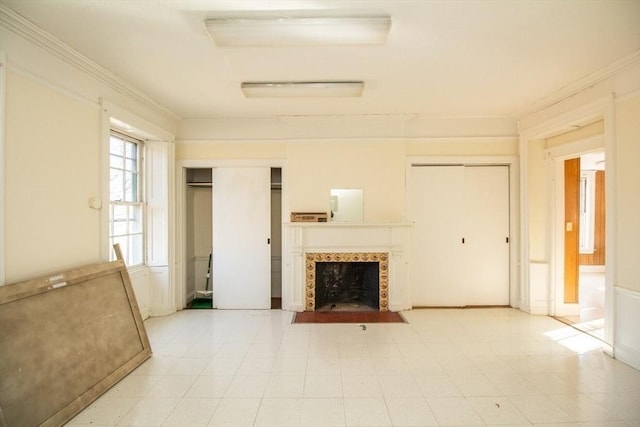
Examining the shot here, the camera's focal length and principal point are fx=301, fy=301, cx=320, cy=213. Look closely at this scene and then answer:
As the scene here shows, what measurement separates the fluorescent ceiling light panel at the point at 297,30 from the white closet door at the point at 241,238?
232 cm

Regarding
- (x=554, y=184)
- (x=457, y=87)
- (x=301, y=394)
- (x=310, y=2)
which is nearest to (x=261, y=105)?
(x=310, y=2)

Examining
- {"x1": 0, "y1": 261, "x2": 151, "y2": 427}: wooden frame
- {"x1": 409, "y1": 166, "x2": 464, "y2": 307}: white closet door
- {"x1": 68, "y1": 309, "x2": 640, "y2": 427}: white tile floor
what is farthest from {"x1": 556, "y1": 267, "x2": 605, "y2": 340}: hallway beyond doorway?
{"x1": 0, "y1": 261, "x2": 151, "y2": 427}: wooden frame

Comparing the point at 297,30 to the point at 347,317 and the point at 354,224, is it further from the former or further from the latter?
the point at 347,317

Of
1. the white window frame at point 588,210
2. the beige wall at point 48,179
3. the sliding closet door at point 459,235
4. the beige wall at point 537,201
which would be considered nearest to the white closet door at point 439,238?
the sliding closet door at point 459,235

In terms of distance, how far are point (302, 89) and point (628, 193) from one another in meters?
3.24

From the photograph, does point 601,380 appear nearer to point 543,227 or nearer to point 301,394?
point 543,227

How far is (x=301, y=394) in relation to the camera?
231cm

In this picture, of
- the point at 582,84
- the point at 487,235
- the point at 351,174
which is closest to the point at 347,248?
the point at 351,174

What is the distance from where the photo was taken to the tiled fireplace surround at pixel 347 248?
4.20m

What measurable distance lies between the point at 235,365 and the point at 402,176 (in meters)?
3.14

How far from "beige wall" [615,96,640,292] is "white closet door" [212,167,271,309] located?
390 cm

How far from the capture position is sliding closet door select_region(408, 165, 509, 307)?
437 cm

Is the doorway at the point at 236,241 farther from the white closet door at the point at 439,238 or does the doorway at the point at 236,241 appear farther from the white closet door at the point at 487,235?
Answer: the white closet door at the point at 487,235

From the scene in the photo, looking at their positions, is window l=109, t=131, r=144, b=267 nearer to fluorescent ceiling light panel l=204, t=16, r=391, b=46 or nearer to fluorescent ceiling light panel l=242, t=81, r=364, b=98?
fluorescent ceiling light panel l=242, t=81, r=364, b=98
